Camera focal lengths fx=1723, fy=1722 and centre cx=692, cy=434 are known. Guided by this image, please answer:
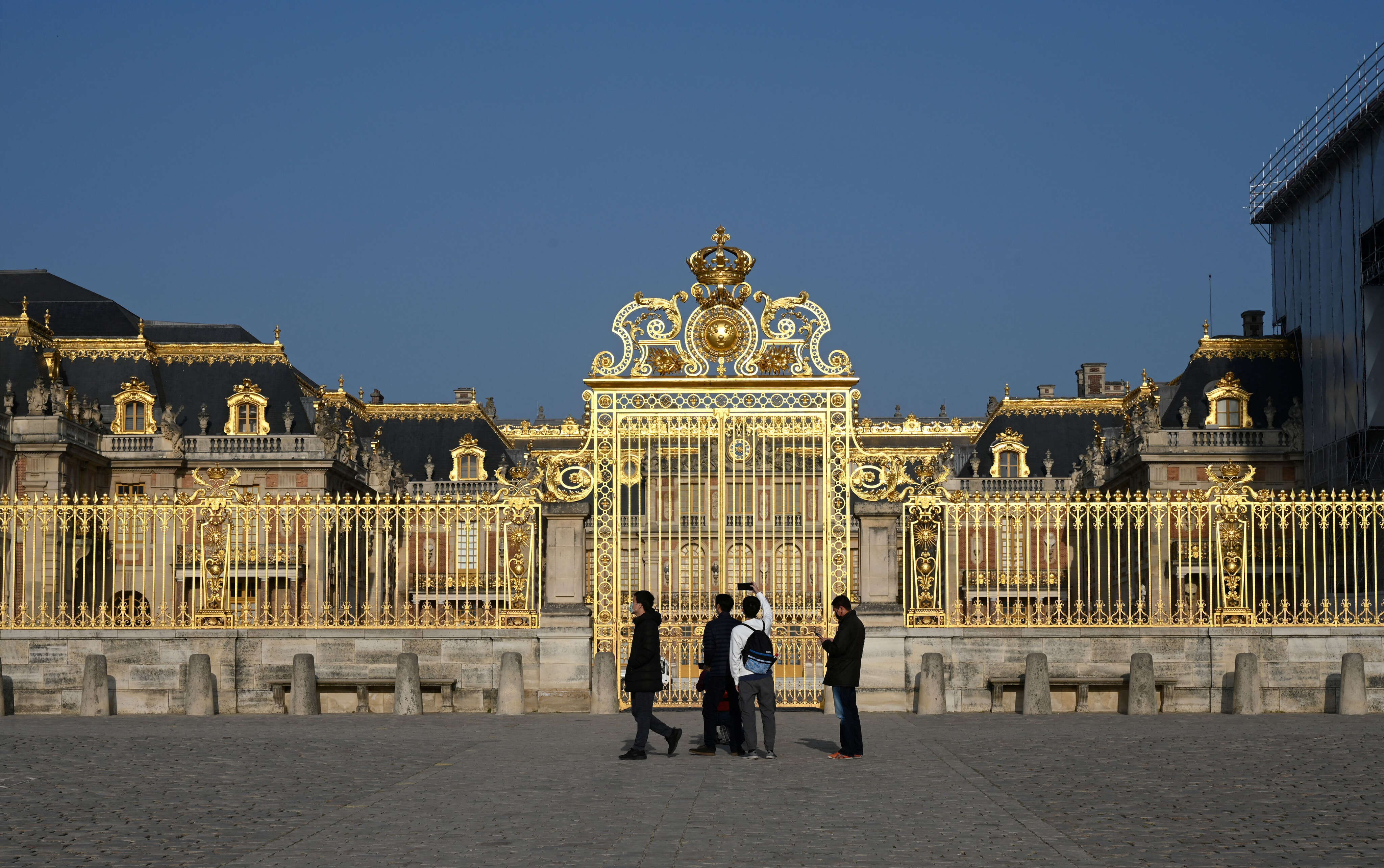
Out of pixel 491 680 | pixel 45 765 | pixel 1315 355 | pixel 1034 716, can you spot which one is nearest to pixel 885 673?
pixel 1034 716

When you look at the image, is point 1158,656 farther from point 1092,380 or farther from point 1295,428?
point 1092,380

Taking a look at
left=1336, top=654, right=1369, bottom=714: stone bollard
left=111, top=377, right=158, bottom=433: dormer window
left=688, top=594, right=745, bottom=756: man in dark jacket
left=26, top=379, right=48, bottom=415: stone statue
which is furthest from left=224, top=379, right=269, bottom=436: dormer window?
left=688, top=594, right=745, bottom=756: man in dark jacket

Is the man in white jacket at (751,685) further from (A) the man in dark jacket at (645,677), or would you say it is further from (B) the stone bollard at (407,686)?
(B) the stone bollard at (407,686)

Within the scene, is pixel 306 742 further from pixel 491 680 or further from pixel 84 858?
pixel 84 858

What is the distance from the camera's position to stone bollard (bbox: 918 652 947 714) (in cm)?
1862

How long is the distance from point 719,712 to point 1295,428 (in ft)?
123

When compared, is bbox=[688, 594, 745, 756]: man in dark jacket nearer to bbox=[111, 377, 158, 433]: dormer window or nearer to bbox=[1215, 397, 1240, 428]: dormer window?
bbox=[111, 377, 158, 433]: dormer window

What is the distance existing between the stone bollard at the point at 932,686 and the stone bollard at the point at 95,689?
29.3ft

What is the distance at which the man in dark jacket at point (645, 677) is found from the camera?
45.8 ft

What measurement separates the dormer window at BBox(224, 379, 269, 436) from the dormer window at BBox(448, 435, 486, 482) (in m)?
7.67

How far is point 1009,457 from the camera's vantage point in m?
57.1

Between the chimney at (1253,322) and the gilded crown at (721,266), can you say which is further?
the chimney at (1253,322)

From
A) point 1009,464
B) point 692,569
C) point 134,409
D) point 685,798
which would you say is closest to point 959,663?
point 692,569

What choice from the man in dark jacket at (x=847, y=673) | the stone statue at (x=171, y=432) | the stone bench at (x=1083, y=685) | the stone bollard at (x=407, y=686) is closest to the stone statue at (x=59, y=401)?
the stone statue at (x=171, y=432)
